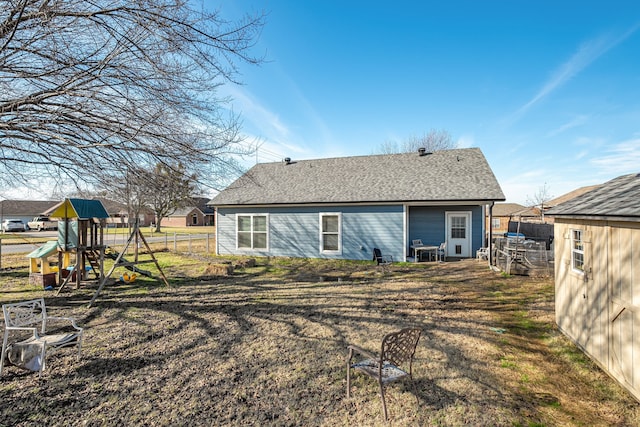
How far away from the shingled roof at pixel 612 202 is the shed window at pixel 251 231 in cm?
1291

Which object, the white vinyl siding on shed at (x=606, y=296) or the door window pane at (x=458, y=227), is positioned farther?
the door window pane at (x=458, y=227)

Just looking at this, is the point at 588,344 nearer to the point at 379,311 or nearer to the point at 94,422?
the point at 379,311

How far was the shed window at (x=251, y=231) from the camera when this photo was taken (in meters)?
16.8

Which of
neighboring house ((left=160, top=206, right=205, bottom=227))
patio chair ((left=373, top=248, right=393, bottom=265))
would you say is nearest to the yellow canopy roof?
patio chair ((left=373, top=248, right=393, bottom=265))

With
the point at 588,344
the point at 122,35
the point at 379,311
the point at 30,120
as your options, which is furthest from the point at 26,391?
the point at 588,344

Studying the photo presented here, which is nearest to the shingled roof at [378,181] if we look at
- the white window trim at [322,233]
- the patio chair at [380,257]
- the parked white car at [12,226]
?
the white window trim at [322,233]

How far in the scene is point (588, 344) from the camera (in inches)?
196

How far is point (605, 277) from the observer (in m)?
4.54

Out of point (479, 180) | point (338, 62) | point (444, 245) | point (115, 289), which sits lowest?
point (115, 289)

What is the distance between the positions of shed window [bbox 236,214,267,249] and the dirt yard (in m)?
7.58

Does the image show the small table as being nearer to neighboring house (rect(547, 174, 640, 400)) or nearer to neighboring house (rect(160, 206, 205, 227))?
neighboring house (rect(547, 174, 640, 400))

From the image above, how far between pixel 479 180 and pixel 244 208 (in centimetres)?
1173

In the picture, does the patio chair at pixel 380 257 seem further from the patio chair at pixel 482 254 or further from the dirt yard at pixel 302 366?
the dirt yard at pixel 302 366

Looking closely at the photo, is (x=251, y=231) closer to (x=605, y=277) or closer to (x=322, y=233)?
(x=322, y=233)
